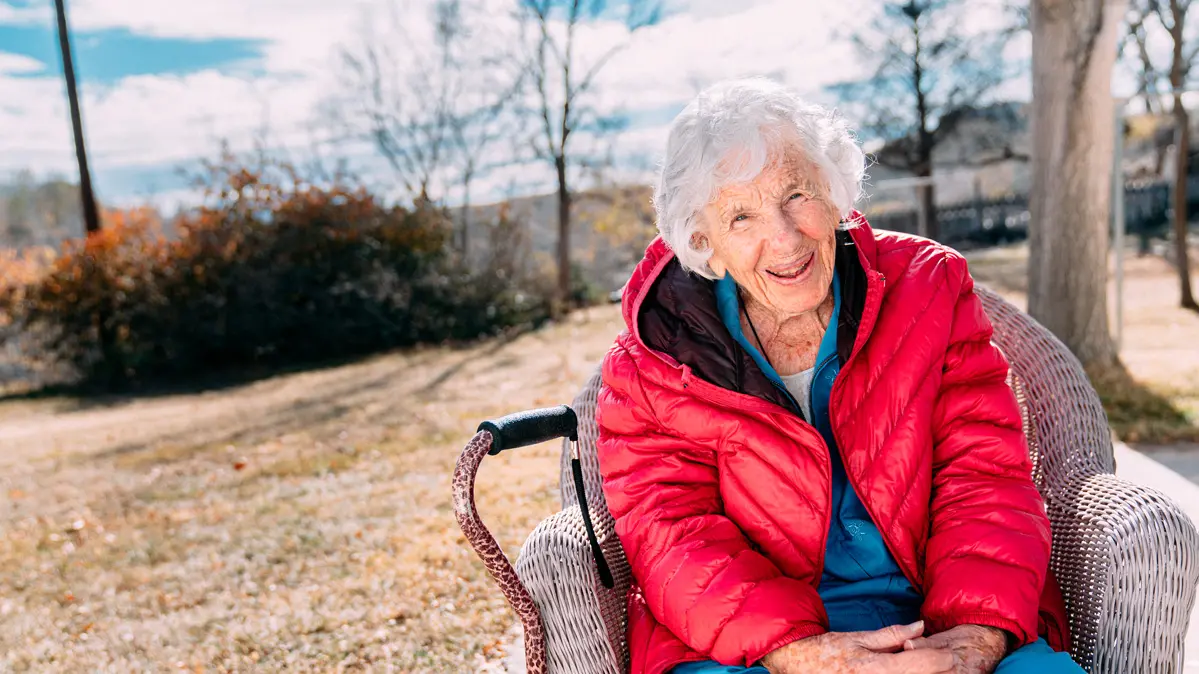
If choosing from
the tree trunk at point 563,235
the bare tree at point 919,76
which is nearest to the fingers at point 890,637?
the tree trunk at point 563,235

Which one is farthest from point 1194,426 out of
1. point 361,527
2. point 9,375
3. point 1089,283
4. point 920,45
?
point 920,45

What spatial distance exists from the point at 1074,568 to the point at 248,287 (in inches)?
443

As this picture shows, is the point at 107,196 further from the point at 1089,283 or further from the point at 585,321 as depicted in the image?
the point at 1089,283

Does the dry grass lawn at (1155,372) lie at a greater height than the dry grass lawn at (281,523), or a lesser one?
greater

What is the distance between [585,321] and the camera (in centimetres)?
1350

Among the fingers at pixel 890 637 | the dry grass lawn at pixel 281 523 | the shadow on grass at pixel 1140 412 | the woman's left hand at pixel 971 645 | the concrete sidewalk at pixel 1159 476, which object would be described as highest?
the fingers at pixel 890 637

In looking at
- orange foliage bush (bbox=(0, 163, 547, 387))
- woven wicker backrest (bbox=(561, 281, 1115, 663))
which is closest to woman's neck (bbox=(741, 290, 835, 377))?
woven wicker backrest (bbox=(561, 281, 1115, 663))

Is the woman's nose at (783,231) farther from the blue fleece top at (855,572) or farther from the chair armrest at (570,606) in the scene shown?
the chair armrest at (570,606)

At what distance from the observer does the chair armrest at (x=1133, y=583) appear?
1.56 m

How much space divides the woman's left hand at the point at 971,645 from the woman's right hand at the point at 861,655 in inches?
0.8

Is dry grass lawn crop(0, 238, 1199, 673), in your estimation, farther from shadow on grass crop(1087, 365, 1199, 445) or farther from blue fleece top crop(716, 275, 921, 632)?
blue fleece top crop(716, 275, 921, 632)

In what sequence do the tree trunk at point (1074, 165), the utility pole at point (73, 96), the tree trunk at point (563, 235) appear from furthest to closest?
the tree trunk at point (563, 235) < the utility pole at point (73, 96) < the tree trunk at point (1074, 165)

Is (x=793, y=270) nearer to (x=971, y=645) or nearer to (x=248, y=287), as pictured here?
(x=971, y=645)

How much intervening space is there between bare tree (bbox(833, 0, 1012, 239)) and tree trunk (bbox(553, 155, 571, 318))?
6.74m
